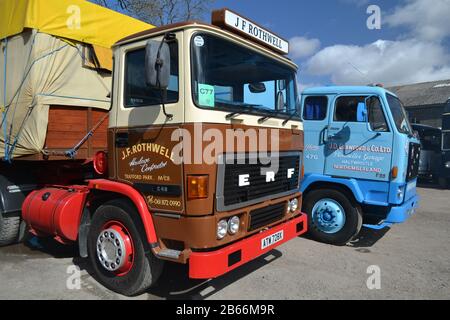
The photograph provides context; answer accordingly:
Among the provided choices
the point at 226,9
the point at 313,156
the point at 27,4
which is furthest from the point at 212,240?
the point at 27,4

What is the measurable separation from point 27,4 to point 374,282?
5.37 meters

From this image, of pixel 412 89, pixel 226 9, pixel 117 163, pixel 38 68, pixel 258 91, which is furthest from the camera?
pixel 412 89

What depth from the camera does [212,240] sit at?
315cm

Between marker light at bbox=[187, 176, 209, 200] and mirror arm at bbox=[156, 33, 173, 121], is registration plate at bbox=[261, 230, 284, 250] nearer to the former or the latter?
marker light at bbox=[187, 176, 209, 200]

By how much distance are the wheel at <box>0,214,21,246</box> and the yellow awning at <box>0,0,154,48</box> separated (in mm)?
2564

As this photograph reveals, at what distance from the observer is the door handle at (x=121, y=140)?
12.0 ft

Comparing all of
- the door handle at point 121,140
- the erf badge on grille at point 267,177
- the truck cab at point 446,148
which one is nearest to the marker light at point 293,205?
the erf badge on grille at point 267,177

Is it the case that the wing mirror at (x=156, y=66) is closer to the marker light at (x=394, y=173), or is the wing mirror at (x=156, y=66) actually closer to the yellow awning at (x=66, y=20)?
the yellow awning at (x=66, y=20)

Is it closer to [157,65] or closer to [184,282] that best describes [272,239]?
[184,282]

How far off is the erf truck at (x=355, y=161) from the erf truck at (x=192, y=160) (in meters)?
1.32

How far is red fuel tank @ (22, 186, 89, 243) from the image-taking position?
4301 millimetres

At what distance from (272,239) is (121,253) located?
157cm
